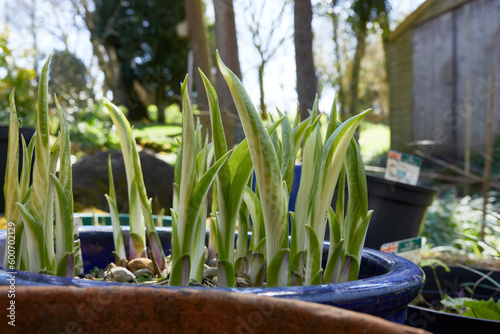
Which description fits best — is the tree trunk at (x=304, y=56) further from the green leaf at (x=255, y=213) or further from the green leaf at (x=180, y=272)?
→ the green leaf at (x=180, y=272)

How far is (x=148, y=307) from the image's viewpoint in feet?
1.15

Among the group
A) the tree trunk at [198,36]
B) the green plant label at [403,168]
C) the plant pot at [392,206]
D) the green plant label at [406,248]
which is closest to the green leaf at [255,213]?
the green plant label at [406,248]

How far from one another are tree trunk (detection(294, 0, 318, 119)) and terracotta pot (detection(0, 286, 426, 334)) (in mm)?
1856

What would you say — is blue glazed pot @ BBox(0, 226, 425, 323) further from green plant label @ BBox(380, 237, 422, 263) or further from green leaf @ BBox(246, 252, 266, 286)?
green plant label @ BBox(380, 237, 422, 263)

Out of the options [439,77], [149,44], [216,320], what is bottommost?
[216,320]

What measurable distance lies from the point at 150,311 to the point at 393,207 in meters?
1.60

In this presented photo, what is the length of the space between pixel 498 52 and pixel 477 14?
63cm

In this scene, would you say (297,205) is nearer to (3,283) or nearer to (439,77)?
(3,283)

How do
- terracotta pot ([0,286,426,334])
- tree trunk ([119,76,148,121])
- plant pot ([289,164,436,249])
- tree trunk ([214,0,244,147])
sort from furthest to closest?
tree trunk ([119,76,148,121])
tree trunk ([214,0,244,147])
plant pot ([289,164,436,249])
terracotta pot ([0,286,426,334])

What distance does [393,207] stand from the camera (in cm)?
183

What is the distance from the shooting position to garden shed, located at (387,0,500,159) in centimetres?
668

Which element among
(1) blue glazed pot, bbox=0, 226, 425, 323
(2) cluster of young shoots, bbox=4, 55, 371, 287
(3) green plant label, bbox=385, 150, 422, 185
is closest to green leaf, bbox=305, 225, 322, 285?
(2) cluster of young shoots, bbox=4, 55, 371, 287

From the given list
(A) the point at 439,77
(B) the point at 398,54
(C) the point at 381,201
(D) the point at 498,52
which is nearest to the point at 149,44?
(B) the point at 398,54

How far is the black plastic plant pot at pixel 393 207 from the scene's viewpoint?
179cm
